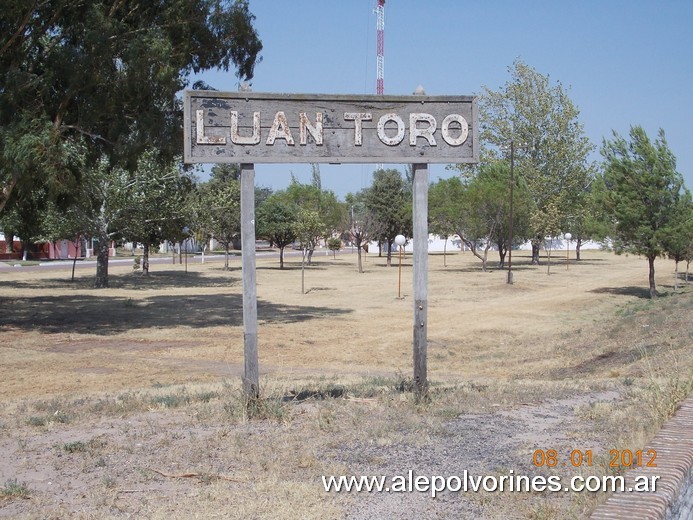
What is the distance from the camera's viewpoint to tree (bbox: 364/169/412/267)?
2452 inches

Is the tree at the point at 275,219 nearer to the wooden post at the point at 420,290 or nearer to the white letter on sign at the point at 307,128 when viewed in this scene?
the wooden post at the point at 420,290

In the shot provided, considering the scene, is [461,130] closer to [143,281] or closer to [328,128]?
[328,128]

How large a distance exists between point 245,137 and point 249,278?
1.45 m

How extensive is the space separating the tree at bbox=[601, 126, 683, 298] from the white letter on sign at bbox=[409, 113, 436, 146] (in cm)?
2793

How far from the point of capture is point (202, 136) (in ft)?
25.8

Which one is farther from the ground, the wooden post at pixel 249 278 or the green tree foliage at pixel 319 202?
the green tree foliage at pixel 319 202

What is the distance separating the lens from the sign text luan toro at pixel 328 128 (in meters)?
7.92

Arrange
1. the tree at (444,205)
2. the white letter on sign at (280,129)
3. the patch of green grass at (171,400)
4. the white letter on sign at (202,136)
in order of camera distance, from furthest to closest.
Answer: the tree at (444,205) < the patch of green grass at (171,400) < the white letter on sign at (280,129) < the white letter on sign at (202,136)

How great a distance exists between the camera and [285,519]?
475 cm

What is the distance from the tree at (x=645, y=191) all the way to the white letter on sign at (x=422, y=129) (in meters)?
27.9

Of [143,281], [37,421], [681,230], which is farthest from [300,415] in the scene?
[143,281]

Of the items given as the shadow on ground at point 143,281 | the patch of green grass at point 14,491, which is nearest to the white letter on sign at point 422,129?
the patch of green grass at point 14,491

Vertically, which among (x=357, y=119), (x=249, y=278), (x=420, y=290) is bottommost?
(x=420, y=290)
